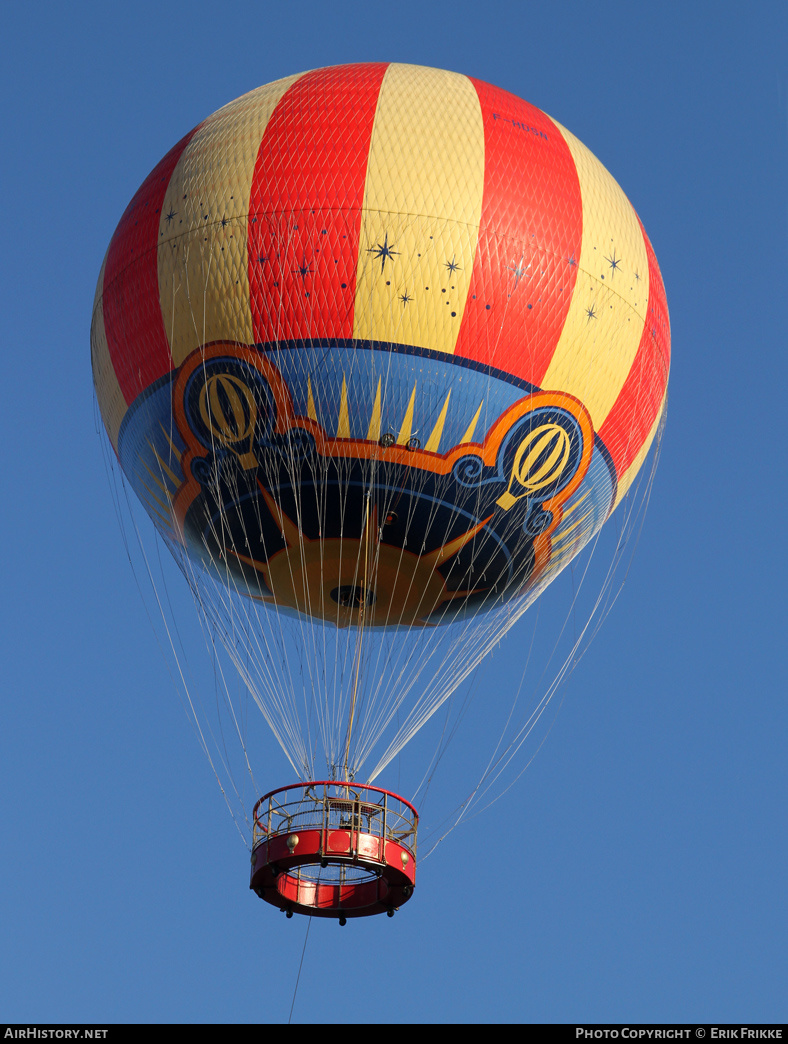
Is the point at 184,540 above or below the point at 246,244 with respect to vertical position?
below

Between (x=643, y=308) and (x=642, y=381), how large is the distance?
948mm

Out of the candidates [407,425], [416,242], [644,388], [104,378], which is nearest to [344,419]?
[407,425]

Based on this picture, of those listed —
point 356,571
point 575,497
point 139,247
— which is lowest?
point 356,571

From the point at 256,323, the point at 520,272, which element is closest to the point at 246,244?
the point at 256,323

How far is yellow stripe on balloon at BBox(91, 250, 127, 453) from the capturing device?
73.9 ft

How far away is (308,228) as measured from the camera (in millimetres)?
20547

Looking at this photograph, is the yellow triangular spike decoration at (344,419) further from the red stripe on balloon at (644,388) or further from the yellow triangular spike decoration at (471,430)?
the red stripe on balloon at (644,388)

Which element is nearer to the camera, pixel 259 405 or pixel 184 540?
pixel 259 405

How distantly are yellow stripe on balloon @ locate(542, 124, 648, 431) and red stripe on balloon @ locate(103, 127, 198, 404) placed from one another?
4.94 meters

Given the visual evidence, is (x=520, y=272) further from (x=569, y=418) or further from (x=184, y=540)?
(x=184, y=540)

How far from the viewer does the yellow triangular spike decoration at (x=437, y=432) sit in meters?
20.8

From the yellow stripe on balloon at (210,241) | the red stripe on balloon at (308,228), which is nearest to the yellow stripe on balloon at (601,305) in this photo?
the red stripe on balloon at (308,228)

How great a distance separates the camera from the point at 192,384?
21344 mm

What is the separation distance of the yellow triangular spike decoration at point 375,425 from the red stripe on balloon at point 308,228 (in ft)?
2.93
